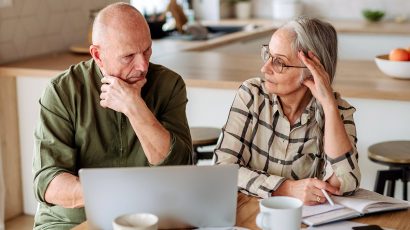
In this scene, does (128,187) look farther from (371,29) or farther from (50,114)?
(371,29)

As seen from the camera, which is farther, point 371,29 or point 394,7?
point 394,7

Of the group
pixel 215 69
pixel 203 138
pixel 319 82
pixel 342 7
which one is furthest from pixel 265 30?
pixel 319 82

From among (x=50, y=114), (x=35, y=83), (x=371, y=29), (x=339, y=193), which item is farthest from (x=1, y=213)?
(x=371, y=29)

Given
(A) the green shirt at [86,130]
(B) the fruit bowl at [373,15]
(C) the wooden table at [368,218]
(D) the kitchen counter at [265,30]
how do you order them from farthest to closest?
(B) the fruit bowl at [373,15] → (D) the kitchen counter at [265,30] → (A) the green shirt at [86,130] → (C) the wooden table at [368,218]

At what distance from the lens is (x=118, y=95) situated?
210cm

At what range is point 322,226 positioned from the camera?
1.76 meters

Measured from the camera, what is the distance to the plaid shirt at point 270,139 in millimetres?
2168

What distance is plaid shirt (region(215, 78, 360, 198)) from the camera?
217 cm

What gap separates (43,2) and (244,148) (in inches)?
81.7

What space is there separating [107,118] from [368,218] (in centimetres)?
86

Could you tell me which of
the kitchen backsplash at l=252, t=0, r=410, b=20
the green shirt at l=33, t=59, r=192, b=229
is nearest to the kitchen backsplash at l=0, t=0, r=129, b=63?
the green shirt at l=33, t=59, r=192, b=229

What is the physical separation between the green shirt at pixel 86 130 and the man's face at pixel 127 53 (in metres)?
0.13

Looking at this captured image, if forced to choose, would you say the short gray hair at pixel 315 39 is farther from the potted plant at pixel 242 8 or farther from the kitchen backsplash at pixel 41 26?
the potted plant at pixel 242 8

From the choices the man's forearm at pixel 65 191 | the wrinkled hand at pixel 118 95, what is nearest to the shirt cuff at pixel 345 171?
the wrinkled hand at pixel 118 95
